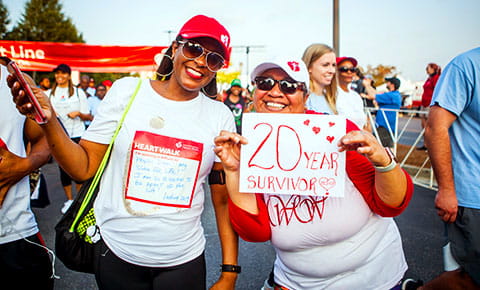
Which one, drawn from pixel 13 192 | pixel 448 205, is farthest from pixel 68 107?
pixel 448 205

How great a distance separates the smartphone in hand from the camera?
1118 millimetres

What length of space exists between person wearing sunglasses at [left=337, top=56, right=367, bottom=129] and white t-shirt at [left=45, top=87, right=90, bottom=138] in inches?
154

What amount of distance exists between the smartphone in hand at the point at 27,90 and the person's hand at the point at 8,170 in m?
0.49

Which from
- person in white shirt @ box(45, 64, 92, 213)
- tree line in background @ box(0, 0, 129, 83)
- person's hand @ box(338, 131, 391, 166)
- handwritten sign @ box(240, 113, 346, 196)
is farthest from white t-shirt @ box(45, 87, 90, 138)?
tree line in background @ box(0, 0, 129, 83)

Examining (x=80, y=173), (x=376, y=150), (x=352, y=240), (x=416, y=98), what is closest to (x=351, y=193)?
(x=352, y=240)

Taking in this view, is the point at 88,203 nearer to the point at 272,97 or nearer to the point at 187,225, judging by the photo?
the point at 187,225

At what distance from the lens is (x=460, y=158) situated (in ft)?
6.44

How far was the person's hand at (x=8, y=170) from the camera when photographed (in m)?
1.53

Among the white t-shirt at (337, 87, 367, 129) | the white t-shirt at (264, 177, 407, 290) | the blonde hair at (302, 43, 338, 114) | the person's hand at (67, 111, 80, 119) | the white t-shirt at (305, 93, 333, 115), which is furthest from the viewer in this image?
the person's hand at (67, 111, 80, 119)

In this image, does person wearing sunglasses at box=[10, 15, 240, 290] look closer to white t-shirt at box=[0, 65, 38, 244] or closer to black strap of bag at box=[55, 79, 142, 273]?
black strap of bag at box=[55, 79, 142, 273]

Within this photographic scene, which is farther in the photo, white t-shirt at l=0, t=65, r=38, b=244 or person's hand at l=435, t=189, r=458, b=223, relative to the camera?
person's hand at l=435, t=189, r=458, b=223

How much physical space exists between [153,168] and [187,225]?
33 centimetres

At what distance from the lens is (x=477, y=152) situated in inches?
74.4

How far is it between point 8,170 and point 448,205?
2.46 metres
